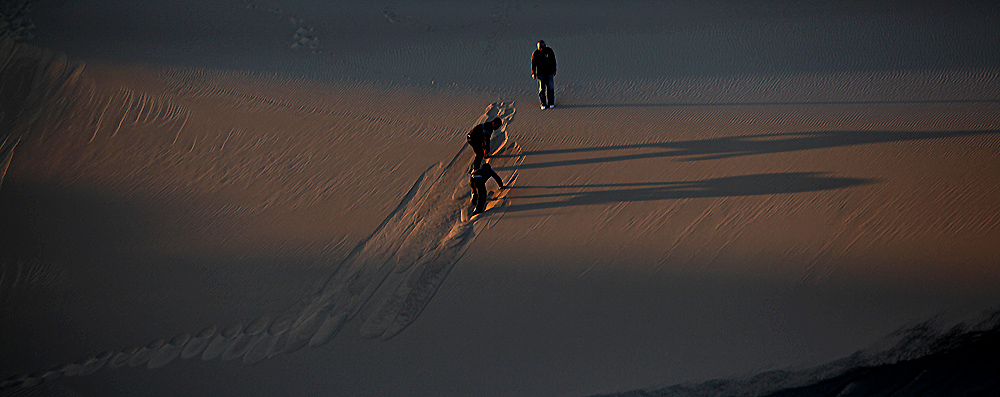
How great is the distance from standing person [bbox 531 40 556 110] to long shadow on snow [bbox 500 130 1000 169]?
112cm

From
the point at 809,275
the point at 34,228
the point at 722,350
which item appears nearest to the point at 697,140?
the point at 809,275

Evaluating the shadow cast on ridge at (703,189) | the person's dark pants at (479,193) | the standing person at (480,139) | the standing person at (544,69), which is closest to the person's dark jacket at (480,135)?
the standing person at (480,139)

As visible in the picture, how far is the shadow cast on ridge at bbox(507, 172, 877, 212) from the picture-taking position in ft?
22.2

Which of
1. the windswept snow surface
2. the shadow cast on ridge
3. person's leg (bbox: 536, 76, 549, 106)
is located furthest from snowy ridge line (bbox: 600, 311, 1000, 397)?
person's leg (bbox: 536, 76, 549, 106)

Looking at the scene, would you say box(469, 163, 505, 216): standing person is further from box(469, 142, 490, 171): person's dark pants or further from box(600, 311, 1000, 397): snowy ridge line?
box(600, 311, 1000, 397): snowy ridge line

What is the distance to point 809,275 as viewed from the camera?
590 centimetres

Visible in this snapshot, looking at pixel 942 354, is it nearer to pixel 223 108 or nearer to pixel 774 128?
pixel 774 128

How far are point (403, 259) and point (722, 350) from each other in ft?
12.8

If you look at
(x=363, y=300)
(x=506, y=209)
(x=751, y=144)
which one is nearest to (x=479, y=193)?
(x=506, y=209)

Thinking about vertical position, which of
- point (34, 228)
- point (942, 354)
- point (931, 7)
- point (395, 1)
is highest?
point (931, 7)

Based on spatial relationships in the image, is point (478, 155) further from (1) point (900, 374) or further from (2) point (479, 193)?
(1) point (900, 374)

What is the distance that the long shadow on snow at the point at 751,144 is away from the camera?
288 inches

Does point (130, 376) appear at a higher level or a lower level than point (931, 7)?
lower

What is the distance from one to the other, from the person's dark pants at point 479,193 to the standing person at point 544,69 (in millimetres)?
2302
